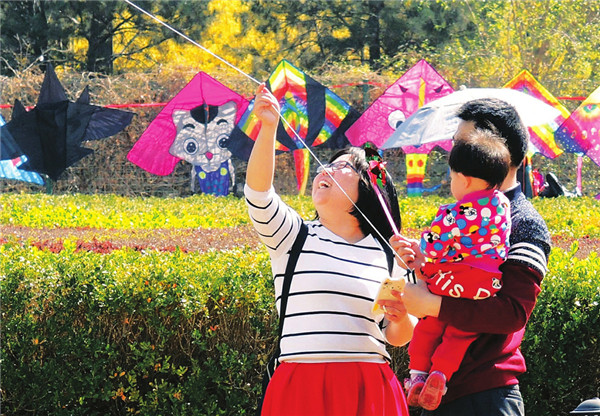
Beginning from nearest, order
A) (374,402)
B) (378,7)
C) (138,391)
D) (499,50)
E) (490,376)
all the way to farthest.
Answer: (490,376) < (374,402) < (138,391) < (499,50) < (378,7)

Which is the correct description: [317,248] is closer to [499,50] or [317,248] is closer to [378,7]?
[499,50]

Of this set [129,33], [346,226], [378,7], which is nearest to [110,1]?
[129,33]

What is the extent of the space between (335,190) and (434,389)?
751 millimetres

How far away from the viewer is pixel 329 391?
8.46ft

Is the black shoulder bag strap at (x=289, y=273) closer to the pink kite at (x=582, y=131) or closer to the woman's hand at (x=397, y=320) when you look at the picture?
→ the woman's hand at (x=397, y=320)

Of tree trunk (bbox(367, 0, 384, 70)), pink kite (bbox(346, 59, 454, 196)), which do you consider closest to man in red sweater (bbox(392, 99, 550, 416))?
pink kite (bbox(346, 59, 454, 196))

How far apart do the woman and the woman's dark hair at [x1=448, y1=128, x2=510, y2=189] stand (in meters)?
0.44

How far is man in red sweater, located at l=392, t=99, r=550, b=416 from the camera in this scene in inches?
89.3

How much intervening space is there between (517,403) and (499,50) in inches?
727

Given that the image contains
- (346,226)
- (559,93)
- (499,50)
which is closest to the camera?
(346,226)

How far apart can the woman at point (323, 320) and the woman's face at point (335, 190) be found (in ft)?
0.15

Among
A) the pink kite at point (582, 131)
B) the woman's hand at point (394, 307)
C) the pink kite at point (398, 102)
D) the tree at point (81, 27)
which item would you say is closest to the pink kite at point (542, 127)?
the pink kite at point (582, 131)

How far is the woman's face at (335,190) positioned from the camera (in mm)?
2775

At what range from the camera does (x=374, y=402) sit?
259cm
